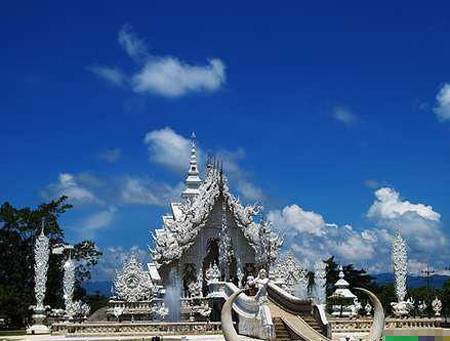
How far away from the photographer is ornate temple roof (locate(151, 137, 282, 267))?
38031 mm

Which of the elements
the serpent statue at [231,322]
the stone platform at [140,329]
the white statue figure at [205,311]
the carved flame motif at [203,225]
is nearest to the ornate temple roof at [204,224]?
the carved flame motif at [203,225]

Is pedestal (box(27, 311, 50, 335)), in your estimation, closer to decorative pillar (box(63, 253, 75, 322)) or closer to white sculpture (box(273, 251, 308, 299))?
decorative pillar (box(63, 253, 75, 322))

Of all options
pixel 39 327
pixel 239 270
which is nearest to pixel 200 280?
pixel 239 270

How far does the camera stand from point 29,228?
50.2 m

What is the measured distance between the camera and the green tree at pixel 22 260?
4503 cm

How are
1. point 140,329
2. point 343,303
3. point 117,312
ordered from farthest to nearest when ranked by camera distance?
1. point 343,303
2. point 117,312
3. point 140,329

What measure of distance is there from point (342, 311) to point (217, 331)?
16.9 meters

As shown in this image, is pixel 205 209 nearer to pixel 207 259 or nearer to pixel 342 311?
pixel 207 259

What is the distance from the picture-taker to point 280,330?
24969 mm

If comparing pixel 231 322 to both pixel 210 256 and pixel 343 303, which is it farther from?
pixel 343 303

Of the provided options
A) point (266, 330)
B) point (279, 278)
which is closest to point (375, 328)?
point (266, 330)

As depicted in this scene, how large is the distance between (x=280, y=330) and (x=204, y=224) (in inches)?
562

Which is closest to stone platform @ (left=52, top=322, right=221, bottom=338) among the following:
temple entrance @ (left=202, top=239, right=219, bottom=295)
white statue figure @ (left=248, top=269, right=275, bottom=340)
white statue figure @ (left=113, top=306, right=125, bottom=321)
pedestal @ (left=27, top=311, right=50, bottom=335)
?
pedestal @ (left=27, top=311, right=50, bottom=335)

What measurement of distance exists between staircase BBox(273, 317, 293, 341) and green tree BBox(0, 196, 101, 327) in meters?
23.2
